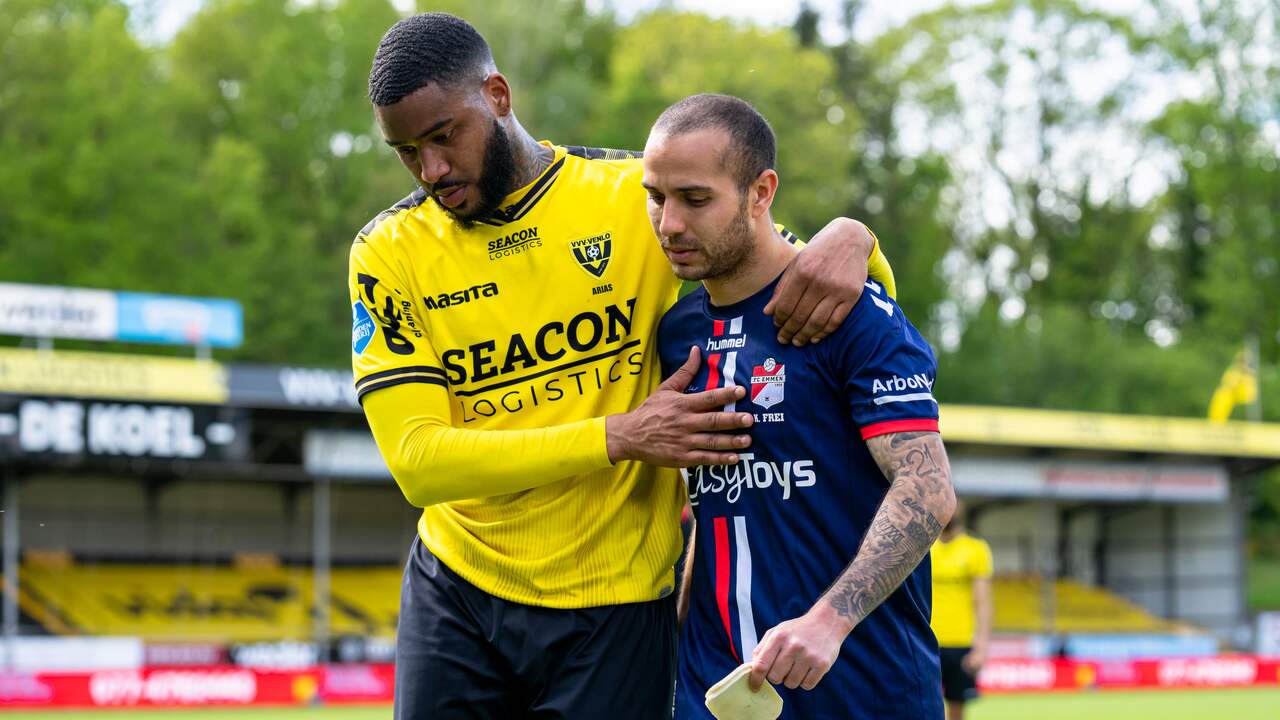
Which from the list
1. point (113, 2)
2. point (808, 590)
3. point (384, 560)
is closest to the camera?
point (808, 590)

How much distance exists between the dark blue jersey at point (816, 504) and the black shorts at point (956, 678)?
863 cm

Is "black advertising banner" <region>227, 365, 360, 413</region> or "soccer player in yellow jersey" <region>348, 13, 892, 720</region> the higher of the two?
"black advertising banner" <region>227, 365, 360, 413</region>

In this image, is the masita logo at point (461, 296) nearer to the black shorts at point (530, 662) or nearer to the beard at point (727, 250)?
the beard at point (727, 250)

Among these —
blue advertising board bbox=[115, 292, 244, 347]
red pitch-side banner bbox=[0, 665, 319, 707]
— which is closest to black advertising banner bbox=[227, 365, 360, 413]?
blue advertising board bbox=[115, 292, 244, 347]

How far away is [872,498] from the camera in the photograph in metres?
3.56

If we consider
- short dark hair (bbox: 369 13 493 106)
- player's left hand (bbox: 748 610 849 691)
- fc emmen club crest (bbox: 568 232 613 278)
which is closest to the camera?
player's left hand (bbox: 748 610 849 691)

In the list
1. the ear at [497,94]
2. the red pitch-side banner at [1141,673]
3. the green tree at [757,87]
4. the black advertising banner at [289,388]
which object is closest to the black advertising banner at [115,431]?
the black advertising banner at [289,388]

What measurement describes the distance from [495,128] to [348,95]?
38.2 meters

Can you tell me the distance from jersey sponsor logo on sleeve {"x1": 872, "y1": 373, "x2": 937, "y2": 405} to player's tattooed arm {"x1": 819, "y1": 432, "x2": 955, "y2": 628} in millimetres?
79

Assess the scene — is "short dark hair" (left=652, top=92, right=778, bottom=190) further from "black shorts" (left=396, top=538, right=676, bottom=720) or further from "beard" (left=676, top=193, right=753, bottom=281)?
"black shorts" (left=396, top=538, right=676, bottom=720)

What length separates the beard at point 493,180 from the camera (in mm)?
3873

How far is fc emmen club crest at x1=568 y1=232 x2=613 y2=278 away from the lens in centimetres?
396

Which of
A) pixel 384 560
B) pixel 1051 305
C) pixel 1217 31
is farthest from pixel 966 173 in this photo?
pixel 384 560

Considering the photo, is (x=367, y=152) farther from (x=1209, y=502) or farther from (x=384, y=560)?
(x=1209, y=502)
